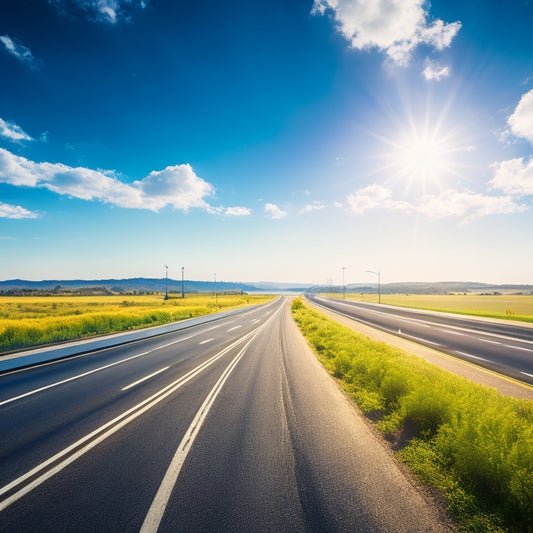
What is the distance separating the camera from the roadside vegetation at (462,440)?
306 centimetres

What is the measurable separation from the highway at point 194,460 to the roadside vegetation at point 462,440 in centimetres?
38

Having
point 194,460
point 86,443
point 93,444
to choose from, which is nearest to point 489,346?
point 194,460

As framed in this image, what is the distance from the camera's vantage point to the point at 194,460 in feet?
14.0

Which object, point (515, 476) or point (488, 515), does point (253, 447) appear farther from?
point (515, 476)

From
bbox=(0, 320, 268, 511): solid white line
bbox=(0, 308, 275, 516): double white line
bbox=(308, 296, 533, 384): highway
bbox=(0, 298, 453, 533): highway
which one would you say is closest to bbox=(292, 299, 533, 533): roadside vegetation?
bbox=(0, 298, 453, 533): highway

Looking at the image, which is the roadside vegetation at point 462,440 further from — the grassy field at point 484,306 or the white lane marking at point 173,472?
the grassy field at point 484,306

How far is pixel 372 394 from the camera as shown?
6773 millimetres

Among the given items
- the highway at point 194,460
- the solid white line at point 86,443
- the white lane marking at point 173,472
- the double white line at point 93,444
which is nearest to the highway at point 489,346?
the highway at point 194,460

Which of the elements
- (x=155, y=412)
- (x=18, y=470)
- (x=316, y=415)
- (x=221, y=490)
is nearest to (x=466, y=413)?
(x=316, y=415)

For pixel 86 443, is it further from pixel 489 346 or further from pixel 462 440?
pixel 489 346

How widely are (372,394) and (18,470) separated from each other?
24.1 ft

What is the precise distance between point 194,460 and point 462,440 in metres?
4.39

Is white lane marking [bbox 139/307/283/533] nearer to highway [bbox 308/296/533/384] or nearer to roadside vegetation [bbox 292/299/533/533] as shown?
roadside vegetation [bbox 292/299/533/533]

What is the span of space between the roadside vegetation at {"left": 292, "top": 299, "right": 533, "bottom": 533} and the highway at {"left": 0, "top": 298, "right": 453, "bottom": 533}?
15.1 inches
